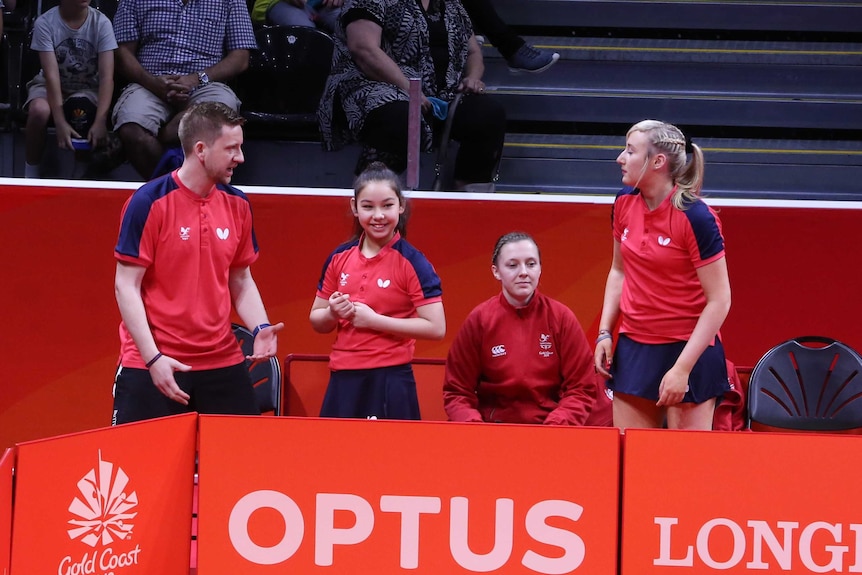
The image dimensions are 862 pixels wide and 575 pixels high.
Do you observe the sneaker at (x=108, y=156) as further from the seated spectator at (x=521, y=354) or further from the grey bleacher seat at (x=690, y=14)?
the grey bleacher seat at (x=690, y=14)

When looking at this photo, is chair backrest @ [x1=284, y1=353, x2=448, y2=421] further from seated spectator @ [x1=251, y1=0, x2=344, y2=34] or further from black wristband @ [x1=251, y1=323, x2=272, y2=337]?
seated spectator @ [x1=251, y1=0, x2=344, y2=34]

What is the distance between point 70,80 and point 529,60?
2.69 meters

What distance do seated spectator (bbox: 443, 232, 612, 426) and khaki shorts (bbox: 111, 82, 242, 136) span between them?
239cm

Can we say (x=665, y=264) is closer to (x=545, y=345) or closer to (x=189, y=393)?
(x=545, y=345)

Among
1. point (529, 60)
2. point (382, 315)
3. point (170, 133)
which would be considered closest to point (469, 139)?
point (529, 60)

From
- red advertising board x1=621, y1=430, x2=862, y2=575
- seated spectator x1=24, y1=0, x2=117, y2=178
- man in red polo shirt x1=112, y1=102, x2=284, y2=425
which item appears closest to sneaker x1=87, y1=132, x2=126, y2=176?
seated spectator x1=24, y1=0, x2=117, y2=178

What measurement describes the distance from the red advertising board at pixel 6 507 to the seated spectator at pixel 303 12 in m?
4.68

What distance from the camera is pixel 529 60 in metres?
6.78

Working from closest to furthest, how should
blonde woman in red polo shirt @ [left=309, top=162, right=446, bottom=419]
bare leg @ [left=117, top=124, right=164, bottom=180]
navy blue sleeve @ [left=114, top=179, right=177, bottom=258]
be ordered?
navy blue sleeve @ [left=114, top=179, right=177, bottom=258] < blonde woman in red polo shirt @ [left=309, top=162, right=446, bottom=419] < bare leg @ [left=117, top=124, right=164, bottom=180]

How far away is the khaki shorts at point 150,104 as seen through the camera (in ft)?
19.9

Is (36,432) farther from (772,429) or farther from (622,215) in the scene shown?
(772,429)

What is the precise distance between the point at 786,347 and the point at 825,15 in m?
3.74

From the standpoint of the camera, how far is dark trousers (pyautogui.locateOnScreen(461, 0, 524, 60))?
6.75 m

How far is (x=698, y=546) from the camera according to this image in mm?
3152
